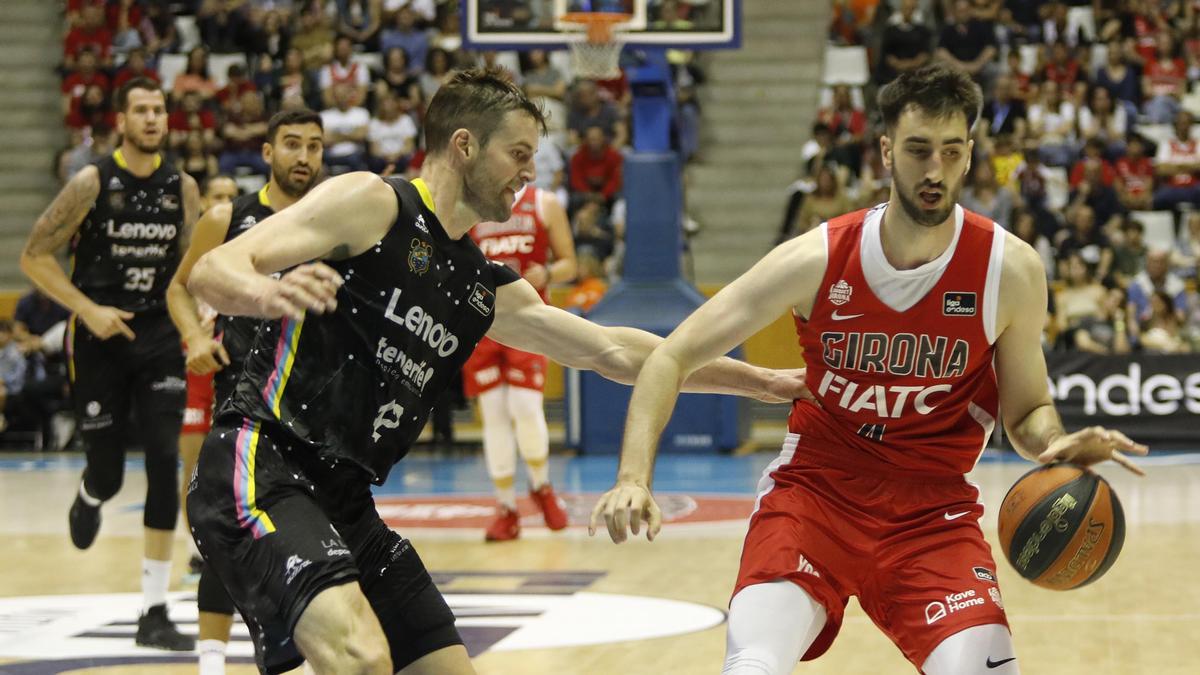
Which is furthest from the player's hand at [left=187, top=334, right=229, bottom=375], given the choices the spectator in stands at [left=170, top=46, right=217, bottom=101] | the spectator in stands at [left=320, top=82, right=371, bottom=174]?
the spectator in stands at [left=170, top=46, right=217, bottom=101]

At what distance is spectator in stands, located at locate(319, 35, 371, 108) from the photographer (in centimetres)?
1872

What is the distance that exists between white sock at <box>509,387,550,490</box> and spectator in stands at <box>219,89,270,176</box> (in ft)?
31.4

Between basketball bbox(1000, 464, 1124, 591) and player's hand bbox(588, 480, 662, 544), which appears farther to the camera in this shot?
basketball bbox(1000, 464, 1124, 591)

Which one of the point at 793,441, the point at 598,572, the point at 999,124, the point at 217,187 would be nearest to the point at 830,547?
the point at 793,441

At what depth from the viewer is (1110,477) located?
12438 millimetres

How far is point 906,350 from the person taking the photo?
4.13 m

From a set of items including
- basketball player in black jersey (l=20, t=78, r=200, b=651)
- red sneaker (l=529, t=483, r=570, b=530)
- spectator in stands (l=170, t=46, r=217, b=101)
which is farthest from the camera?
spectator in stands (l=170, t=46, r=217, b=101)

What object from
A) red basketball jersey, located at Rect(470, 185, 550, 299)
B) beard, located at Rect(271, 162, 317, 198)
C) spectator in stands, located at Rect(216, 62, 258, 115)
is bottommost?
red basketball jersey, located at Rect(470, 185, 550, 299)

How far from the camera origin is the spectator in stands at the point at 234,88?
62.4 feet

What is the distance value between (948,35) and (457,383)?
713 centimetres

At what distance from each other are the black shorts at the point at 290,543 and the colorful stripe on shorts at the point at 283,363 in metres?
0.07

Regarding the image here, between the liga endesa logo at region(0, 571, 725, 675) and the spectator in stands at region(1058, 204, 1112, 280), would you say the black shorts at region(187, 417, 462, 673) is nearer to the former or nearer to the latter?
the liga endesa logo at region(0, 571, 725, 675)

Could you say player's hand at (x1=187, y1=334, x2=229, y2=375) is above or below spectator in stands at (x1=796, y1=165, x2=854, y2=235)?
above

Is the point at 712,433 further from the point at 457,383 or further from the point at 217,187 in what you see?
the point at 217,187
